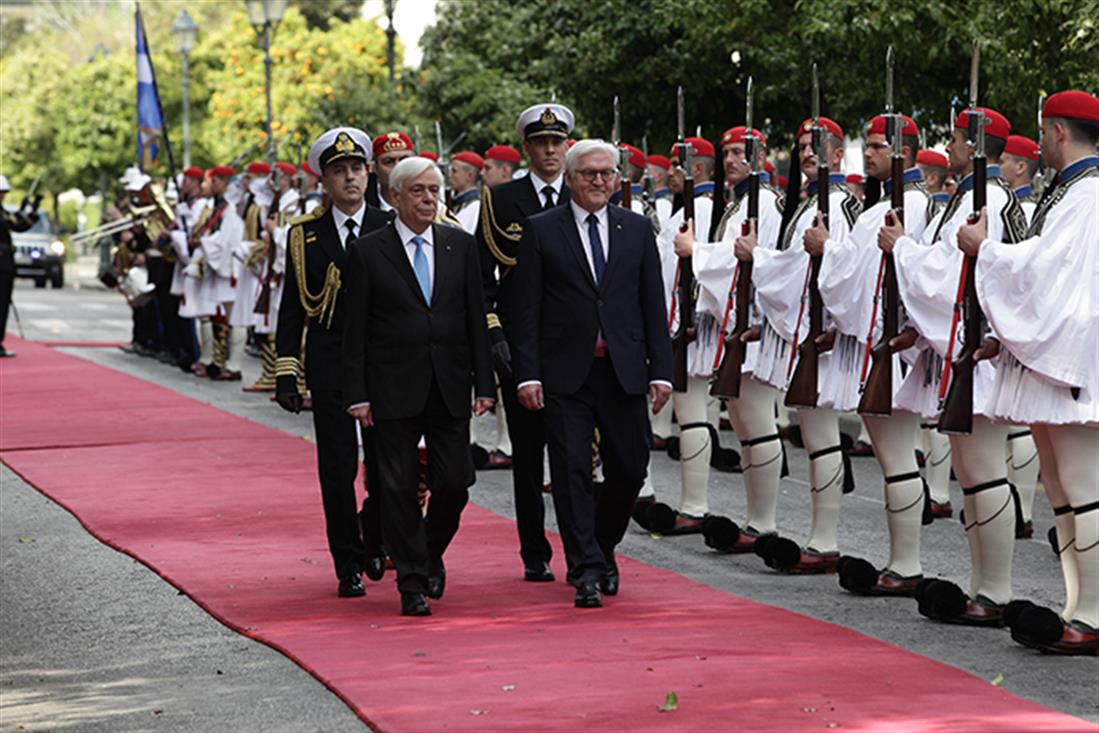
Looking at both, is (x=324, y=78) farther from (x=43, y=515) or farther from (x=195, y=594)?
(x=195, y=594)

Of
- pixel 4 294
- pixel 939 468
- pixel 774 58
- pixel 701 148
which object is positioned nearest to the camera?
pixel 701 148

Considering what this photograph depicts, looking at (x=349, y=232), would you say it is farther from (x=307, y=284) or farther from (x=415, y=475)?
(x=415, y=475)

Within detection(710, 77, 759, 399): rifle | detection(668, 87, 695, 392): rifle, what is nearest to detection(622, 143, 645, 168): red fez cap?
detection(668, 87, 695, 392): rifle

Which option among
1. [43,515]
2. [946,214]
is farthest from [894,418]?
[43,515]

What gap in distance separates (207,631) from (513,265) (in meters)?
2.60

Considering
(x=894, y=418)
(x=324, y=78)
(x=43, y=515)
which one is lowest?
(x=43, y=515)

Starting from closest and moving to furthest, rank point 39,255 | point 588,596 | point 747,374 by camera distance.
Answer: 1. point 588,596
2. point 747,374
3. point 39,255

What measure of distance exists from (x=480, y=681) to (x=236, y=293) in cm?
1663

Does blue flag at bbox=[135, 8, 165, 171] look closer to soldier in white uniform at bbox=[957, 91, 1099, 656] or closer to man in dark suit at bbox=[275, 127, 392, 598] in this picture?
man in dark suit at bbox=[275, 127, 392, 598]

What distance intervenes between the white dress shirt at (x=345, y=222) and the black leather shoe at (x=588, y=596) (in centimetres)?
195

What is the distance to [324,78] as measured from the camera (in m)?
51.2

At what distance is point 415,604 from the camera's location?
960 cm

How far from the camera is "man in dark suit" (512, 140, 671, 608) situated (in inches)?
390

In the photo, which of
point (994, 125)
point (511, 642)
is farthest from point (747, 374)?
point (511, 642)
